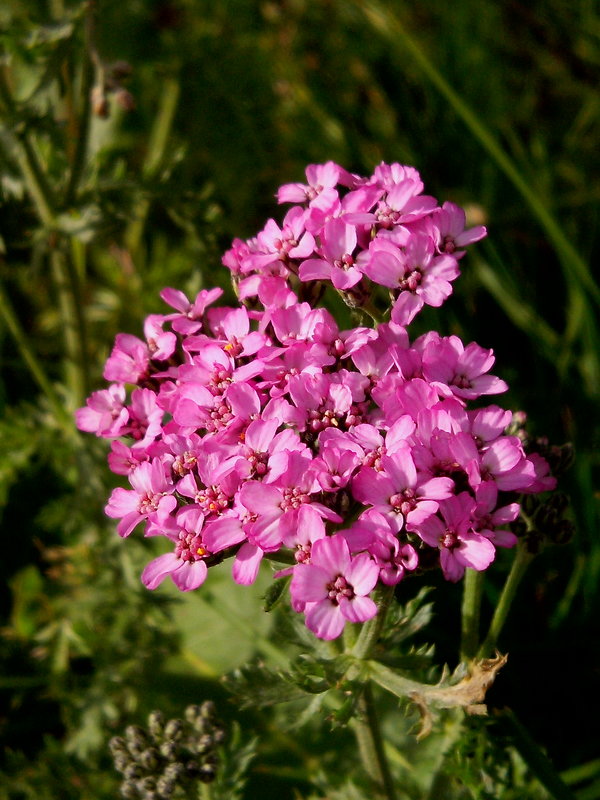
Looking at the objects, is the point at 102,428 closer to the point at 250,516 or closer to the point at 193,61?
the point at 250,516

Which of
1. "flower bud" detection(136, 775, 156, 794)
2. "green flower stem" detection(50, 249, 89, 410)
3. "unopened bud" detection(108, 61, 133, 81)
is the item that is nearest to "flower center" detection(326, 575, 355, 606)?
"flower bud" detection(136, 775, 156, 794)

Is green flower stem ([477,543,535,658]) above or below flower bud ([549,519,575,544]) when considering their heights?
below

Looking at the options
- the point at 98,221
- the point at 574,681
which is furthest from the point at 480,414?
the point at 98,221

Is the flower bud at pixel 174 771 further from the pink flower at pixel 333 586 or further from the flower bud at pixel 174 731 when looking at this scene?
the pink flower at pixel 333 586

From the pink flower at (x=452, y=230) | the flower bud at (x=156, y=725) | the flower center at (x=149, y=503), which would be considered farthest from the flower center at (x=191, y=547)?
the pink flower at (x=452, y=230)

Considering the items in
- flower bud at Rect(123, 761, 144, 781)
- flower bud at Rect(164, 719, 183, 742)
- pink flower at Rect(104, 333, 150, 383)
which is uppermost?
pink flower at Rect(104, 333, 150, 383)

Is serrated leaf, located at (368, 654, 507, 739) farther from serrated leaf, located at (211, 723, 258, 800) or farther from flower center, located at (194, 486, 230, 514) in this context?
serrated leaf, located at (211, 723, 258, 800)
